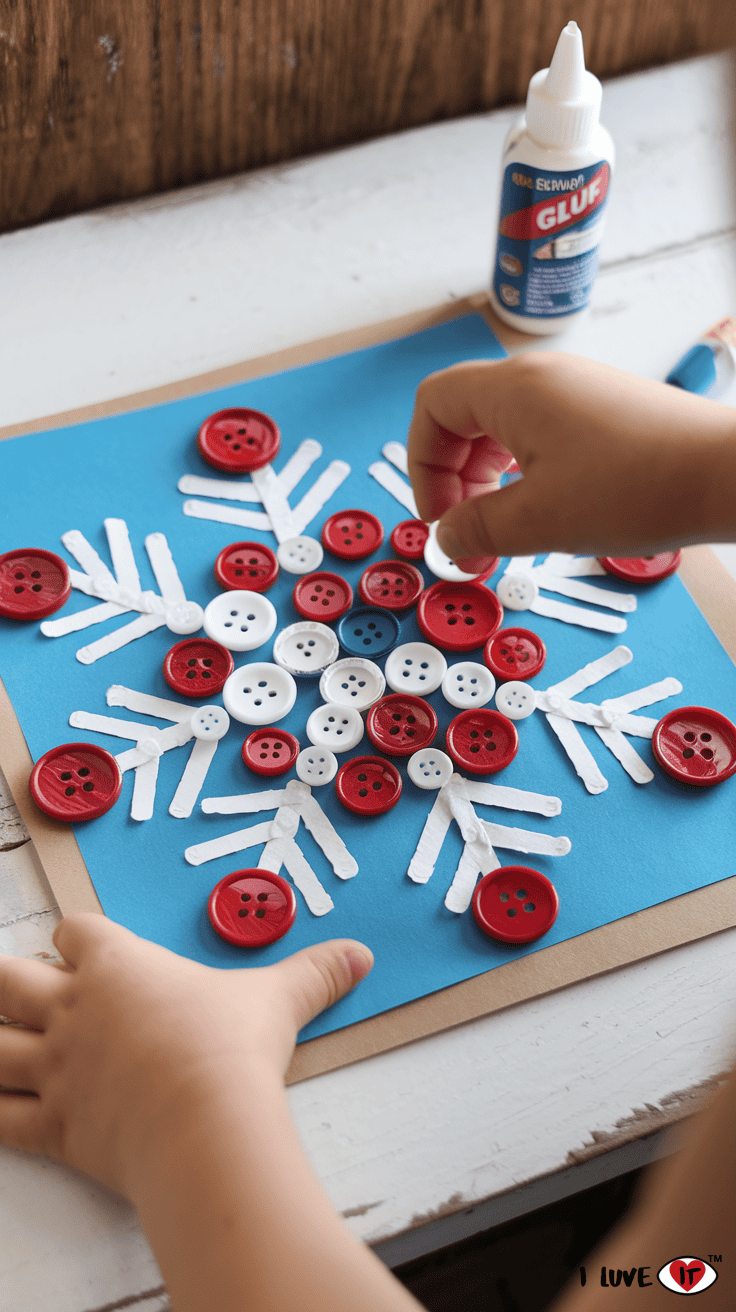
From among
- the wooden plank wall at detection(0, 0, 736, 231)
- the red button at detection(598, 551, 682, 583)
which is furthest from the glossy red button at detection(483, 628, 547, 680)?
the wooden plank wall at detection(0, 0, 736, 231)

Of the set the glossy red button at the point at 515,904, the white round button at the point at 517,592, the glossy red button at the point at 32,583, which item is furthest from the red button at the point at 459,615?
the glossy red button at the point at 32,583

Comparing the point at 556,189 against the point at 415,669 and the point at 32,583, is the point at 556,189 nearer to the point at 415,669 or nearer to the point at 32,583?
the point at 415,669

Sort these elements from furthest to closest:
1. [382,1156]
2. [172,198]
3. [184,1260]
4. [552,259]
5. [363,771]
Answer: [172,198], [552,259], [363,771], [382,1156], [184,1260]

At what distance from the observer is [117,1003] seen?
816 mm

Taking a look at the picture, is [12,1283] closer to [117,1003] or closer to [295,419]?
[117,1003]

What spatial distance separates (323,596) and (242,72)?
677mm

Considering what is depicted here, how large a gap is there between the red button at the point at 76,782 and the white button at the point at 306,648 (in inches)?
7.4

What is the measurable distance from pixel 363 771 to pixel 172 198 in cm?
82

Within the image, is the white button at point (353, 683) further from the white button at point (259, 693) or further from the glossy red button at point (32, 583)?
the glossy red button at point (32, 583)

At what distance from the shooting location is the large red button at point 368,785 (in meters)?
0.96

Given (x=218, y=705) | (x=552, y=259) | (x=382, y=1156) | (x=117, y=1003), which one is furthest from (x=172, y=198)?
(x=382, y=1156)

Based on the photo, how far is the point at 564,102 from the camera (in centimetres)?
104

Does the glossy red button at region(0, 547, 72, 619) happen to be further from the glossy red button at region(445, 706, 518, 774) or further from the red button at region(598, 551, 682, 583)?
the red button at region(598, 551, 682, 583)

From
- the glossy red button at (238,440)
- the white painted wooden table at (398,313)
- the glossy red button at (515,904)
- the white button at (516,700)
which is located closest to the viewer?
the white painted wooden table at (398,313)
